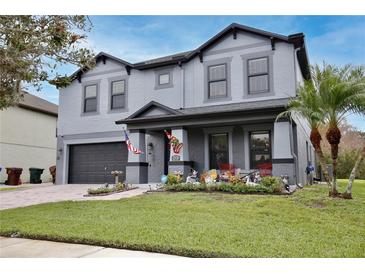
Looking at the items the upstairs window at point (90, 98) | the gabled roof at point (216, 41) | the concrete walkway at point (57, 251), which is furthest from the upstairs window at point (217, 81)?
the concrete walkway at point (57, 251)

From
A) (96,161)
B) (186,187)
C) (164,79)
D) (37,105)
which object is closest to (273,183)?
(186,187)

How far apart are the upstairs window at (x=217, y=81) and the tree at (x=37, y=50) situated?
885 centimetres

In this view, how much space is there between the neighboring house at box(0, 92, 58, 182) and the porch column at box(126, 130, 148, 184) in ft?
30.6

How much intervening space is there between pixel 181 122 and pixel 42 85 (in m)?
7.85

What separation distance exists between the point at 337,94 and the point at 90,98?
490 inches

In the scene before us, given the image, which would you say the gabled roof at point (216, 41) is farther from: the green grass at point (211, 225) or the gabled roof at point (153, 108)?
the green grass at point (211, 225)

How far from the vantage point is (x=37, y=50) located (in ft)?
18.5

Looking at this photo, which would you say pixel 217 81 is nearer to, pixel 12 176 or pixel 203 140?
pixel 203 140

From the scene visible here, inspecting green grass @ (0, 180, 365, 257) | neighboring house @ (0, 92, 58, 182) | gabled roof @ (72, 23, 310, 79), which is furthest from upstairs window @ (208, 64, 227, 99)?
neighboring house @ (0, 92, 58, 182)

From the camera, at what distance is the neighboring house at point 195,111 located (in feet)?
43.1

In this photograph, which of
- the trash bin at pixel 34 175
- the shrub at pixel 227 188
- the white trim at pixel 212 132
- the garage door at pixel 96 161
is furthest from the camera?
the trash bin at pixel 34 175

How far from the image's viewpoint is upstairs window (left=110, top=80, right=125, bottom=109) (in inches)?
663
